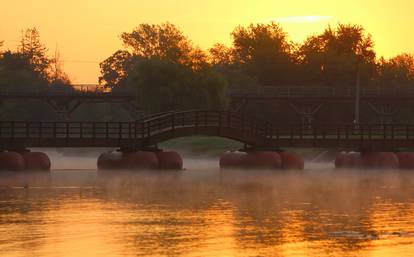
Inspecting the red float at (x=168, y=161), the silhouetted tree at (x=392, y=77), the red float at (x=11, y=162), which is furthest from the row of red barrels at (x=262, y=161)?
the silhouetted tree at (x=392, y=77)

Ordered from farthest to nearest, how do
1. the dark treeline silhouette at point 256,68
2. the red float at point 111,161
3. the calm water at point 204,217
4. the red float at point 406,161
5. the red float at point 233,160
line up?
1. the dark treeline silhouette at point 256,68
2. the red float at point 406,161
3. the red float at point 233,160
4. the red float at point 111,161
5. the calm water at point 204,217

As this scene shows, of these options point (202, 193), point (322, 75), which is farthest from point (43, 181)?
point (322, 75)

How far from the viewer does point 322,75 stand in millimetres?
161250

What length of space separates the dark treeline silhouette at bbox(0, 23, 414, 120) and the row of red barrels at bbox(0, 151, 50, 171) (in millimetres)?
54306

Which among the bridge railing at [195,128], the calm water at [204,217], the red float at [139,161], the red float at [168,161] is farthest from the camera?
the bridge railing at [195,128]

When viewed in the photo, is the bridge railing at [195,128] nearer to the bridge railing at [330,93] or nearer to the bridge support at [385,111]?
the bridge support at [385,111]

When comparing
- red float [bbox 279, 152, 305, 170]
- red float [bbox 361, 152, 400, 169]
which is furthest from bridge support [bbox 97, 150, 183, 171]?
red float [bbox 361, 152, 400, 169]

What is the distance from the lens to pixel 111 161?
71.2 m

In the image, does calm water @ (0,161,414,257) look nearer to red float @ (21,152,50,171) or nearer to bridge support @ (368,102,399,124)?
red float @ (21,152,50,171)

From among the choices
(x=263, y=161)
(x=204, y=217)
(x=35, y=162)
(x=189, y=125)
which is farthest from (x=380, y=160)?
(x=204, y=217)

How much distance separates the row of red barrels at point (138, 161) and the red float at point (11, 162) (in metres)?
5.44

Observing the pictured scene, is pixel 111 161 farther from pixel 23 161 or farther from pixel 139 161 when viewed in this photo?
pixel 23 161

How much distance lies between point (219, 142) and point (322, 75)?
57416 millimetres

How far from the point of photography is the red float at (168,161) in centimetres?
7181
